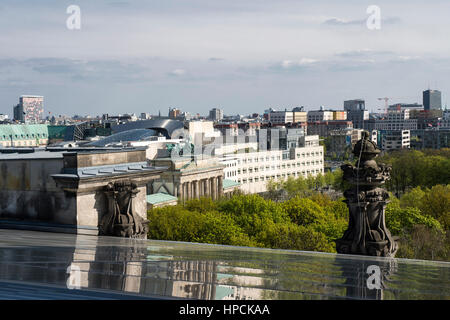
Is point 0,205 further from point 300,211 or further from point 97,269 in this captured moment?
point 300,211

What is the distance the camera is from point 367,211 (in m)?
16.1

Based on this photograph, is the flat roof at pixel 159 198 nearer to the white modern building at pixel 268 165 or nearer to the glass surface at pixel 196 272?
the white modern building at pixel 268 165

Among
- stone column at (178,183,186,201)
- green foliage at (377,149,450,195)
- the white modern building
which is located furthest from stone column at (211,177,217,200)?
green foliage at (377,149,450,195)

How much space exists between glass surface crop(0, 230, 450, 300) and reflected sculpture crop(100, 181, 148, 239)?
2.46 ft

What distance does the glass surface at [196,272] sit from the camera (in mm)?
9984

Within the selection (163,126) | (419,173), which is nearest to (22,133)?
(163,126)

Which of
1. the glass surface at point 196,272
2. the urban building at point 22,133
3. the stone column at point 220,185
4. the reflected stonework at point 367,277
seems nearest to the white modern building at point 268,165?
the stone column at point 220,185

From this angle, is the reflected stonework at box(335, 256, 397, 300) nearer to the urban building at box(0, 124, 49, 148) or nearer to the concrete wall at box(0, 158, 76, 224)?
the concrete wall at box(0, 158, 76, 224)

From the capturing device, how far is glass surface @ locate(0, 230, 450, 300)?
998cm

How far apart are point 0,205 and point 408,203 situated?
62431 mm

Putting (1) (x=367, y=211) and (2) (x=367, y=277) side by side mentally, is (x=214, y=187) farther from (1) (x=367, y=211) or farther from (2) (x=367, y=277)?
(2) (x=367, y=277)

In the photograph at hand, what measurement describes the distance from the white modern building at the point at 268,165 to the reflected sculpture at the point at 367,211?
95.1m

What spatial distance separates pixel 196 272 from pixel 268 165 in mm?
122856
